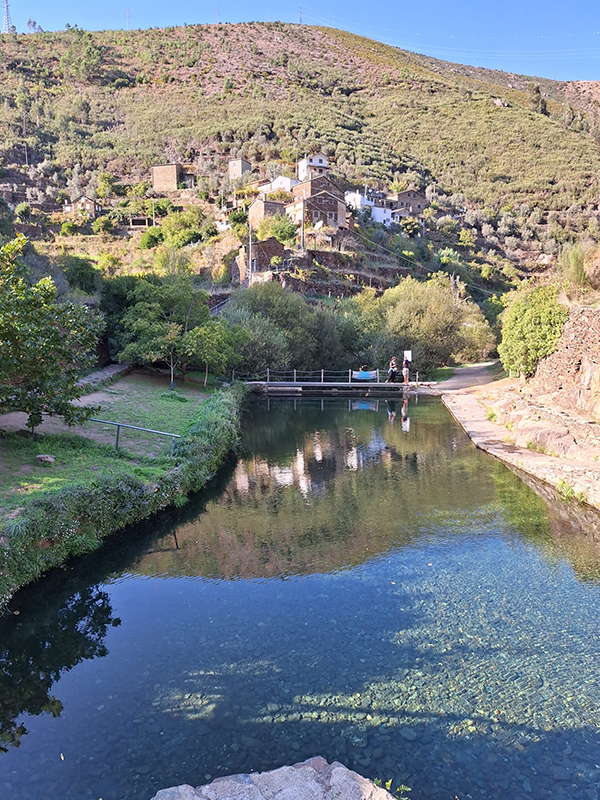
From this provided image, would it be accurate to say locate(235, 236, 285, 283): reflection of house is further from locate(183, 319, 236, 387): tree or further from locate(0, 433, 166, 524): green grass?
locate(0, 433, 166, 524): green grass

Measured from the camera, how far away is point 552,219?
246 feet

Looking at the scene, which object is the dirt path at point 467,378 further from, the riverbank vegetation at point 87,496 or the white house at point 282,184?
the white house at point 282,184

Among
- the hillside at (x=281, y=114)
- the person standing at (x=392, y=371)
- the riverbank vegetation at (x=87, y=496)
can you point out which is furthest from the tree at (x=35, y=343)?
the hillside at (x=281, y=114)

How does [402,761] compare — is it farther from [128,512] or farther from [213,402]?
[213,402]

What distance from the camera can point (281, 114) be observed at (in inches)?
3573

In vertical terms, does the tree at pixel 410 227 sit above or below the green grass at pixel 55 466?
above

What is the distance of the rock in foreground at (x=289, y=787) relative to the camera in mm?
4277

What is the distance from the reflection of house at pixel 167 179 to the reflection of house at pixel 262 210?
69.3ft

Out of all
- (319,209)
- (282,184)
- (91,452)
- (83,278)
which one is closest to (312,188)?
(319,209)

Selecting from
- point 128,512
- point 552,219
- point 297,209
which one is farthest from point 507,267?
point 128,512

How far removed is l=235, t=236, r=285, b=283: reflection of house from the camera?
137 ft

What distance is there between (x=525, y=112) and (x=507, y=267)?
57.0 meters

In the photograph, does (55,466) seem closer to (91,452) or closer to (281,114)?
(91,452)

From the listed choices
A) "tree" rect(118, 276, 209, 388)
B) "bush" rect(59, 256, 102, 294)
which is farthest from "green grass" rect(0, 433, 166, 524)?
"bush" rect(59, 256, 102, 294)
